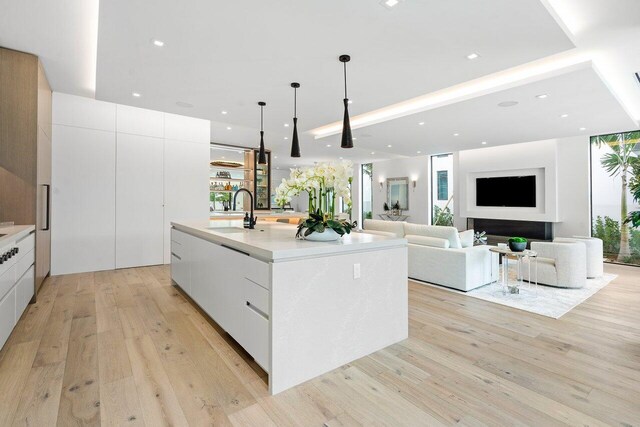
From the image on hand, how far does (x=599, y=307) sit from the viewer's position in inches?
134

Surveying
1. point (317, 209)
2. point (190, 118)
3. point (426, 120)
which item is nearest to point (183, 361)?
point (317, 209)

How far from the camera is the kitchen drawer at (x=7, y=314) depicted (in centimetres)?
219

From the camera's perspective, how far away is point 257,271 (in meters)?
1.93

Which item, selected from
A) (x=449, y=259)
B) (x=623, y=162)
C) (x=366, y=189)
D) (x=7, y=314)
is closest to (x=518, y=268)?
(x=449, y=259)

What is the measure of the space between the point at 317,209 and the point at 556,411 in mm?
1801

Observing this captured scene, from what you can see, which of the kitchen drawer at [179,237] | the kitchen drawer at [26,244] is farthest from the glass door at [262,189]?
the kitchen drawer at [26,244]

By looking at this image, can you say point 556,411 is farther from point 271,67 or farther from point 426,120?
point 426,120

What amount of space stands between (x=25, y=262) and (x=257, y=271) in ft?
8.42

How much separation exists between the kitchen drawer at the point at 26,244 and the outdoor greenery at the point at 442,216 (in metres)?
9.06

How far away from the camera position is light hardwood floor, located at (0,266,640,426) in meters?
1.65

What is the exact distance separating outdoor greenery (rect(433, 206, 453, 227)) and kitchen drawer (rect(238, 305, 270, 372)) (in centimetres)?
837

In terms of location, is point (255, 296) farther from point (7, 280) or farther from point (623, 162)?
point (623, 162)

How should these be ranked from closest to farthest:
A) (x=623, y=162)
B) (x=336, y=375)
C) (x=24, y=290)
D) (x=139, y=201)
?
(x=336, y=375) → (x=24, y=290) → (x=139, y=201) → (x=623, y=162)

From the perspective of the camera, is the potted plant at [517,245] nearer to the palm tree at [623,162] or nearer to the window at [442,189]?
the palm tree at [623,162]
